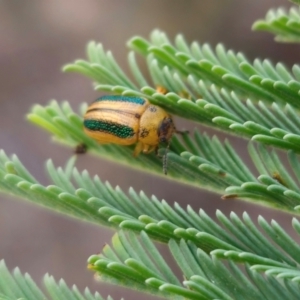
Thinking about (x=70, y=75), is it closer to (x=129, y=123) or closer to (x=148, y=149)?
(x=129, y=123)

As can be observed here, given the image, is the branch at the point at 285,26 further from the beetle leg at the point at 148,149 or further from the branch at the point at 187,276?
the branch at the point at 187,276

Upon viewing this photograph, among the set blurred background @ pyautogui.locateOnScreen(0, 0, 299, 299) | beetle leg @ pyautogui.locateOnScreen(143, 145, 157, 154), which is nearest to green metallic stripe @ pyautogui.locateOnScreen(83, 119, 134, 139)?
beetle leg @ pyautogui.locateOnScreen(143, 145, 157, 154)

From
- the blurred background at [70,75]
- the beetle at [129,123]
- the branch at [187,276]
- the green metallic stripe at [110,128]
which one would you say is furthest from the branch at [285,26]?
the blurred background at [70,75]

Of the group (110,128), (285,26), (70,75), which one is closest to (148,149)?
(110,128)

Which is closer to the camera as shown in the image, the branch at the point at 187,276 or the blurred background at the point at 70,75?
the branch at the point at 187,276

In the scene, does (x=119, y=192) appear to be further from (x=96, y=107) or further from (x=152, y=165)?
(x=96, y=107)

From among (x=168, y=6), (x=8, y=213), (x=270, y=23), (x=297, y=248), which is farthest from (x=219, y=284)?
(x=168, y=6)

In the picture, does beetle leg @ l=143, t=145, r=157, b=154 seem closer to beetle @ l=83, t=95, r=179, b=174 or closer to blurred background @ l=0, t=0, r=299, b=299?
beetle @ l=83, t=95, r=179, b=174
